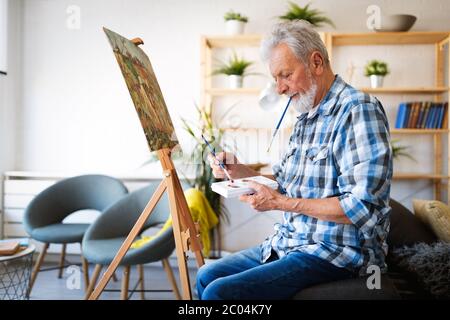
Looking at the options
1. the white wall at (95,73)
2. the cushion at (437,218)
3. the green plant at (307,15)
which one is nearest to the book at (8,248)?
the white wall at (95,73)

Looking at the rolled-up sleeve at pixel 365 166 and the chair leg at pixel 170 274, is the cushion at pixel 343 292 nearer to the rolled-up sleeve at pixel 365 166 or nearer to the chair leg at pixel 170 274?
the rolled-up sleeve at pixel 365 166

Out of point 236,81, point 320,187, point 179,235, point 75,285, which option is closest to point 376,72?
point 236,81

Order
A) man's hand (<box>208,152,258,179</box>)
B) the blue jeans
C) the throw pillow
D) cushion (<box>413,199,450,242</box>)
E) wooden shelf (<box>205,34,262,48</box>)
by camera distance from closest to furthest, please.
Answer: the blue jeans
the throw pillow
man's hand (<box>208,152,258,179</box>)
cushion (<box>413,199,450,242</box>)
wooden shelf (<box>205,34,262,48</box>)

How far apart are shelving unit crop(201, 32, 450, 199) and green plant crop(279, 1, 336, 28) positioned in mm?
143

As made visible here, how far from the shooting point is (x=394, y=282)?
5.17 ft

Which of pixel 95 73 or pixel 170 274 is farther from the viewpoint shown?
pixel 95 73

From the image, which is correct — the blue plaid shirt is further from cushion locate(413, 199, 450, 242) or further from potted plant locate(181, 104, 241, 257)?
potted plant locate(181, 104, 241, 257)

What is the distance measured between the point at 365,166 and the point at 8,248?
1.62 m

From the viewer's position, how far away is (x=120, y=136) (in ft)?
10.3

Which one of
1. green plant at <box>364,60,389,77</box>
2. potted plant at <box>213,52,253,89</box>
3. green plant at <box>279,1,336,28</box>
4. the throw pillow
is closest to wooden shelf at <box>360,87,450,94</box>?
green plant at <box>364,60,389,77</box>

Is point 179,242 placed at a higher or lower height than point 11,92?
lower

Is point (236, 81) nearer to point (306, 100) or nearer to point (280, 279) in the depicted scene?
point (306, 100)

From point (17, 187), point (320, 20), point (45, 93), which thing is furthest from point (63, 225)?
point (320, 20)

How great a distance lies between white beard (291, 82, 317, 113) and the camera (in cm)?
129
